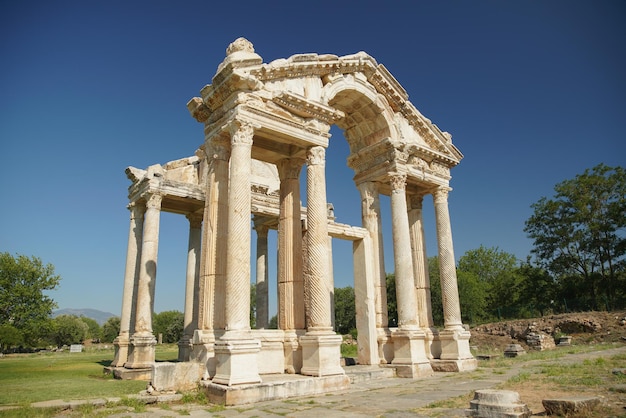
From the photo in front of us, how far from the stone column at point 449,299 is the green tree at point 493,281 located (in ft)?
100

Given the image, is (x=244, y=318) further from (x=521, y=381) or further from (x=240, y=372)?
(x=521, y=381)

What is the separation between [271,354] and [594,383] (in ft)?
27.7

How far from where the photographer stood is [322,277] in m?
12.6

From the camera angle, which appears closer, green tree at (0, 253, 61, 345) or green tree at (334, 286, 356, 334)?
green tree at (0, 253, 61, 345)

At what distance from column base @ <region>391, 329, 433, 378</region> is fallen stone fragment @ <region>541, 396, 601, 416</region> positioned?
8217 mm

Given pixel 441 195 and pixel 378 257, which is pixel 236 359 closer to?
pixel 378 257

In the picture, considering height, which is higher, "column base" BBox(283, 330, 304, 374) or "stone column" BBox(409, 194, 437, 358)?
"stone column" BBox(409, 194, 437, 358)

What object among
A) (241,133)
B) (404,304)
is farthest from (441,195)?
(241,133)

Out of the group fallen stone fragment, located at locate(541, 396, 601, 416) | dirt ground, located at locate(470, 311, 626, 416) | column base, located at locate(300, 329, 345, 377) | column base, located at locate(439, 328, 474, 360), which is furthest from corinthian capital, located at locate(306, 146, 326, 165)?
dirt ground, located at locate(470, 311, 626, 416)

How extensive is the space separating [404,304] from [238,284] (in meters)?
7.64

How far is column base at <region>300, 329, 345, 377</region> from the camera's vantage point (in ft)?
38.1

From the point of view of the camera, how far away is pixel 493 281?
6356 cm

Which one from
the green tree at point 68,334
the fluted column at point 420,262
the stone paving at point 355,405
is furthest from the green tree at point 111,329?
the stone paving at point 355,405

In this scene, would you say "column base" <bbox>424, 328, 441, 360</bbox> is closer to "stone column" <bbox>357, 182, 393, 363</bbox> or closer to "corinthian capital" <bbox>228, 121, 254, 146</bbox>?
"stone column" <bbox>357, 182, 393, 363</bbox>
